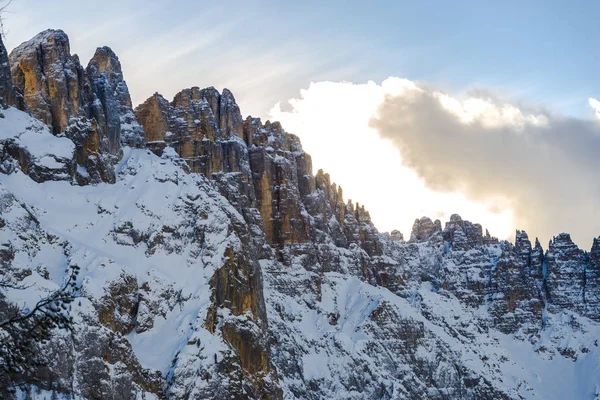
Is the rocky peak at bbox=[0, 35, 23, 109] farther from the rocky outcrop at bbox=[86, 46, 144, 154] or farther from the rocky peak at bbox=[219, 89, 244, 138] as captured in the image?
the rocky peak at bbox=[219, 89, 244, 138]

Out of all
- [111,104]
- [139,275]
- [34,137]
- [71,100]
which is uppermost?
[111,104]

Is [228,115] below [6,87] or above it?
above

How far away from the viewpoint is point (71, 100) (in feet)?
500

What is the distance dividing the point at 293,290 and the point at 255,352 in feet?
173

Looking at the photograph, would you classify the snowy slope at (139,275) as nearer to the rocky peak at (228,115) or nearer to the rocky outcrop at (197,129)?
the rocky outcrop at (197,129)

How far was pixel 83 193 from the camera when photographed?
461 ft

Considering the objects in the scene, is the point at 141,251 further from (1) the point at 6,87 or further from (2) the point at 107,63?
(2) the point at 107,63

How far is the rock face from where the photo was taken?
479 feet

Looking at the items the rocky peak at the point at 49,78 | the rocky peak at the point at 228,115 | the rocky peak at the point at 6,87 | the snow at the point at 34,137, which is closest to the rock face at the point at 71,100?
the rocky peak at the point at 49,78

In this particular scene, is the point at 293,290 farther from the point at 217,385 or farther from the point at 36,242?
the point at 36,242

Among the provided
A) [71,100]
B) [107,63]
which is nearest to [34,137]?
[71,100]

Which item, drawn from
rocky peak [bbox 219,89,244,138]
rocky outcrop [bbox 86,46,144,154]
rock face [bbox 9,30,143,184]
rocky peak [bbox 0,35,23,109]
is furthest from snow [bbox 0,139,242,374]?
rocky peak [bbox 219,89,244,138]

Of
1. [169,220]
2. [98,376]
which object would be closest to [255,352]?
[169,220]

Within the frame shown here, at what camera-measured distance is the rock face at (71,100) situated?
5743 inches
